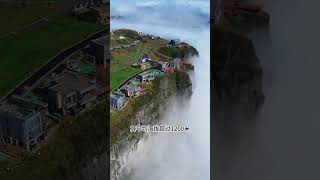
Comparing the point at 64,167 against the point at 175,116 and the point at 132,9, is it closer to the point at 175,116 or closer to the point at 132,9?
the point at 175,116

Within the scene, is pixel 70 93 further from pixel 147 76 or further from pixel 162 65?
pixel 162 65

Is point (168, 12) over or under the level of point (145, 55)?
over

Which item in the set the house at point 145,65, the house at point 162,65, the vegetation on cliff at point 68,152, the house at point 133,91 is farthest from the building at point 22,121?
the house at point 162,65

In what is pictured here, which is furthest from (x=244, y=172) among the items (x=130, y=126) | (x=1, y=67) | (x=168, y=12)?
(x=1, y=67)

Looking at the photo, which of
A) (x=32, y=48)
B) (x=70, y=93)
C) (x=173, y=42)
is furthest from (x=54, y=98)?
(x=173, y=42)

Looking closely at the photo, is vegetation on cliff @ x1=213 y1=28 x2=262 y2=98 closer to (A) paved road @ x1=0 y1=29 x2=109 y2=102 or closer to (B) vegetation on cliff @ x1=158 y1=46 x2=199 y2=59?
(B) vegetation on cliff @ x1=158 y1=46 x2=199 y2=59

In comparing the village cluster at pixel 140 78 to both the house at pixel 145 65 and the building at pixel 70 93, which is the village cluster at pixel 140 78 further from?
the building at pixel 70 93
